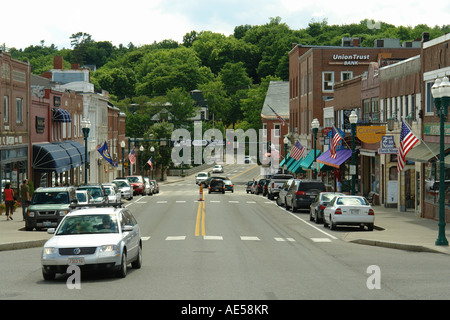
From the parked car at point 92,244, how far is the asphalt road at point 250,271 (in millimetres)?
375

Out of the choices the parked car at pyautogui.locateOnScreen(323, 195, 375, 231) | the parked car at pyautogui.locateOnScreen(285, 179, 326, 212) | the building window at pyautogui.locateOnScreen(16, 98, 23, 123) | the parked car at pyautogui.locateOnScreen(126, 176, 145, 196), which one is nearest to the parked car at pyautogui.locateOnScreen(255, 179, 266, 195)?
the parked car at pyautogui.locateOnScreen(126, 176, 145, 196)

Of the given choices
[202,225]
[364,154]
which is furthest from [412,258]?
[364,154]

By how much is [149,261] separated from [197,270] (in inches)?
107

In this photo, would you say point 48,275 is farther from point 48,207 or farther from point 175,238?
point 48,207

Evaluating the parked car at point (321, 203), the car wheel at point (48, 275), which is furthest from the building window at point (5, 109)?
the car wheel at point (48, 275)

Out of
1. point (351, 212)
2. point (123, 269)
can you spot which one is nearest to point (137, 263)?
point (123, 269)

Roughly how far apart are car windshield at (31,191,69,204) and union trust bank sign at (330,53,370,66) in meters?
47.0

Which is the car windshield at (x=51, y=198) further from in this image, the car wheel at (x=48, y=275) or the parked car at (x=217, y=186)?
the parked car at (x=217, y=186)

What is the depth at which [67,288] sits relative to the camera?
14.7 metres

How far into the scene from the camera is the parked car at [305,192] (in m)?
41.1

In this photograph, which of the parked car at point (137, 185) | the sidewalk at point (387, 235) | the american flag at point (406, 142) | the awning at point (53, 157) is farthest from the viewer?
the parked car at point (137, 185)

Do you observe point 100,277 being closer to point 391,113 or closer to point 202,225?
point 202,225

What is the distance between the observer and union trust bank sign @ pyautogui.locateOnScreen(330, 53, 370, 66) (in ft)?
237

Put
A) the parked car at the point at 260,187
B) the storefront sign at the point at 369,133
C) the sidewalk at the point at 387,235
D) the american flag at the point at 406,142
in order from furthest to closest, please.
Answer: the parked car at the point at 260,187 → the storefront sign at the point at 369,133 → the american flag at the point at 406,142 → the sidewalk at the point at 387,235
